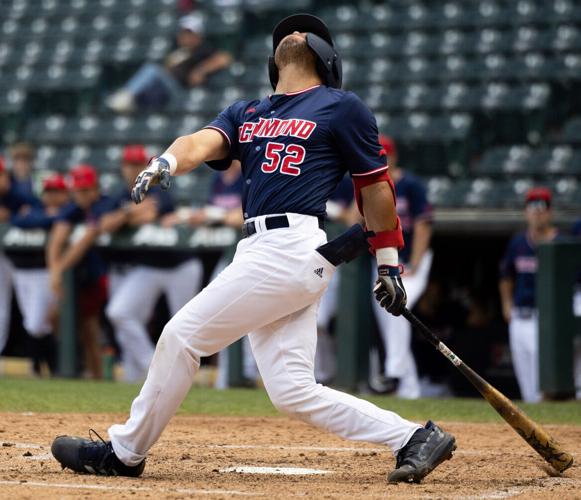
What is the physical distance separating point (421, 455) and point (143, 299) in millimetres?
5178

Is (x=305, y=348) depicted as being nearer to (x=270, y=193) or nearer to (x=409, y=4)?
(x=270, y=193)

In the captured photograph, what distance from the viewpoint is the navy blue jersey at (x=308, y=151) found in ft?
12.4

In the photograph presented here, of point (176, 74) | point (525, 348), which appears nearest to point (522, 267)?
point (525, 348)

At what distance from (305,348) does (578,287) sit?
184 inches

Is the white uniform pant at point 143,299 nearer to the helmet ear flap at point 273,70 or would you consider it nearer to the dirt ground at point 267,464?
the dirt ground at point 267,464

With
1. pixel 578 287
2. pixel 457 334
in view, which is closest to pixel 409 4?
pixel 457 334

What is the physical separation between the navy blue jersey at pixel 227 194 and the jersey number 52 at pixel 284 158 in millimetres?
4791

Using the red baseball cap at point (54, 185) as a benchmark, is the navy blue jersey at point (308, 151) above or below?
above

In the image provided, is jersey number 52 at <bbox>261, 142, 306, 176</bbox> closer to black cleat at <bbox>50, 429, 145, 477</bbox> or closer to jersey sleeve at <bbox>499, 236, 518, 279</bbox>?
black cleat at <bbox>50, 429, 145, 477</bbox>

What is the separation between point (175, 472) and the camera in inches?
158

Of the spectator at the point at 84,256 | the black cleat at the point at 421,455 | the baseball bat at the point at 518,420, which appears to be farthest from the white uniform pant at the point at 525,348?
the black cleat at the point at 421,455

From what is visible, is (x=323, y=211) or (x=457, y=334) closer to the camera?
(x=323, y=211)

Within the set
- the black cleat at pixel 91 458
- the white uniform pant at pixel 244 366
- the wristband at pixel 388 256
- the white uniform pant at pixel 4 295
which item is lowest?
the white uniform pant at pixel 244 366

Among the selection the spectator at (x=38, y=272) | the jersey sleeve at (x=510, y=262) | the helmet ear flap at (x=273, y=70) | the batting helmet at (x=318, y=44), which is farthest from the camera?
the spectator at (x=38, y=272)
